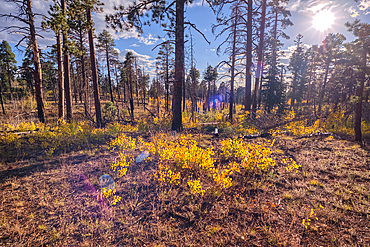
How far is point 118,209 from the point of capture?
9.98ft

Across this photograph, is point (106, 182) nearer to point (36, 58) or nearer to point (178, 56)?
point (178, 56)

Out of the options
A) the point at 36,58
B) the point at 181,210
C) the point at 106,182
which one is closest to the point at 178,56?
the point at 106,182

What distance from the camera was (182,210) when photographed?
118 inches

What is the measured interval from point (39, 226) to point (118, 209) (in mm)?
1225

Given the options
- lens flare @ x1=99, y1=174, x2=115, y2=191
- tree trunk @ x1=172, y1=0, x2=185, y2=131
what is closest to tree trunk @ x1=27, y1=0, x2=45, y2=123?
tree trunk @ x1=172, y1=0, x2=185, y2=131

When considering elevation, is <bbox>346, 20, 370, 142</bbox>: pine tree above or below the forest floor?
above

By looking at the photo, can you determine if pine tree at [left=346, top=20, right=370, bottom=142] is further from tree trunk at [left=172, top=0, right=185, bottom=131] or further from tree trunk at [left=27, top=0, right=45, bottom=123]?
tree trunk at [left=27, top=0, right=45, bottom=123]

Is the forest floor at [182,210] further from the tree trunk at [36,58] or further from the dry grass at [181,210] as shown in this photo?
the tree trunk at [36,58]

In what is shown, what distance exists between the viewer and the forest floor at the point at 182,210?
2.39 m

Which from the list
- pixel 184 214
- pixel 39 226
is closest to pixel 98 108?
pixel 39 226

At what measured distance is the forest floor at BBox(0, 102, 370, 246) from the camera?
2389mm

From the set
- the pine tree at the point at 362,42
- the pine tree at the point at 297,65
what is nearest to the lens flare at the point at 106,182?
the pine tree at the point at 362,42

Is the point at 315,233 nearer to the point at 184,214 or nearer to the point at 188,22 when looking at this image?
the point at 184,214

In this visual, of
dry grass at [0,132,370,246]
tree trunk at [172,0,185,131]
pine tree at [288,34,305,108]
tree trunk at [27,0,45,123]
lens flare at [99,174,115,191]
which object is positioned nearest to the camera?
dry grass at [0,132,370,246]
